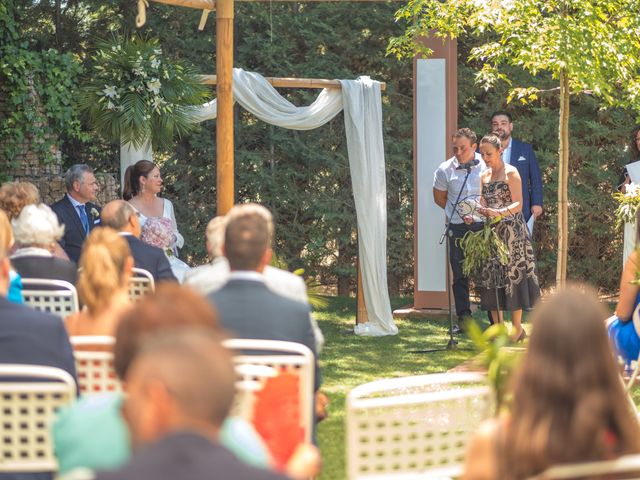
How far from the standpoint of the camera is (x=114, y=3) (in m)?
13.2

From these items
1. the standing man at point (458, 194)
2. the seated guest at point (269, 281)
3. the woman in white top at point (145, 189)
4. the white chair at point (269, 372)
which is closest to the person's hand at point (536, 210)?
the standing man at point (458, 194)

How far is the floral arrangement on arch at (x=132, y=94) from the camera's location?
7418 millimetres

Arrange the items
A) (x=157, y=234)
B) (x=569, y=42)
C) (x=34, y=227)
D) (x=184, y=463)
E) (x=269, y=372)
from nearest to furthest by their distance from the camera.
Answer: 1. (x=184, y=463)
2. (x=269, y=372)
3. (x=34, y=227)
4. (x=157, y=234)
5. (x=569, y=42)

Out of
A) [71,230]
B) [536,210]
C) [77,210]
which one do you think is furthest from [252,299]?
[536,210]

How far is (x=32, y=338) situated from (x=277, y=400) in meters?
0.71

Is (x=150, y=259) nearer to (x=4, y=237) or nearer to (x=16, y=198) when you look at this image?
(x=16, y=198)

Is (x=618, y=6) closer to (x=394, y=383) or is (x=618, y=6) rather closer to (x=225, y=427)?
(x=394, y=383)

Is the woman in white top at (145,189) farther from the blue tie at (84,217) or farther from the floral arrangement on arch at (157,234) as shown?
the floral arrangement on arch at (157,234)

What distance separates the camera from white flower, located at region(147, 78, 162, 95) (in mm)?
7457

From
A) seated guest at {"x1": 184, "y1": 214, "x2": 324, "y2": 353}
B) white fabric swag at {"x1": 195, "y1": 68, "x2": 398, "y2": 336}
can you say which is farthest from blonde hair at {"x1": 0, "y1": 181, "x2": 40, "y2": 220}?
white fabric swag at {"x1": 195, "y1": 68, "x2": 398, "y2": 336}

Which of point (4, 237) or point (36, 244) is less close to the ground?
point (4, 237)

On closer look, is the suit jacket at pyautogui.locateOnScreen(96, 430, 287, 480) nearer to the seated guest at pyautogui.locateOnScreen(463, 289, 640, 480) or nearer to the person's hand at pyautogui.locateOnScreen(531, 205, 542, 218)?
the seated guest at pyautogui.locateOnScreen(463, 289, 640, 480)

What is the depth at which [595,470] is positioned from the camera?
2096 mm

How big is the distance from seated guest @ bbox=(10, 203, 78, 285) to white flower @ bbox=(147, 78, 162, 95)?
8.22 ft
